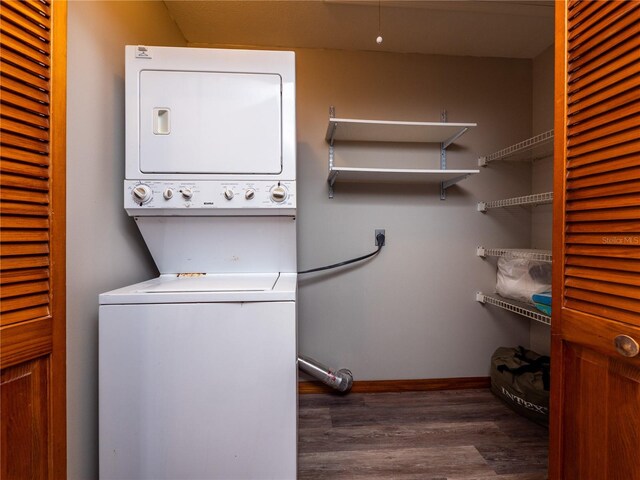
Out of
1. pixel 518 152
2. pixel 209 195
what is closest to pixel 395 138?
pixel 518 152

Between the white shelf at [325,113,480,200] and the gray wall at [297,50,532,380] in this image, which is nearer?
the white shelf at [325,113,480,200]

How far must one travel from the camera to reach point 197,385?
0.91 meters

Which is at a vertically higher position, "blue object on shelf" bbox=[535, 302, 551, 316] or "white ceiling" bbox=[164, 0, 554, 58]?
"white ceiling" bbox=[164, 0, 554, 58]

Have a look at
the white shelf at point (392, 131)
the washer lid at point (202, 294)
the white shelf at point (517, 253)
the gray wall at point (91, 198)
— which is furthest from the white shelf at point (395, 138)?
the gray wall at point (91, 198)

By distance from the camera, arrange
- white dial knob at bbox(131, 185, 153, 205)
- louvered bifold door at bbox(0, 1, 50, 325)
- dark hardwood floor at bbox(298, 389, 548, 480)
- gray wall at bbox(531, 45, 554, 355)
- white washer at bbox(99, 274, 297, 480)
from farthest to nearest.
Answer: gray wall at bbox(531, 45, 554, 355)
dark hardwood floor at bbox(298, 389, 548, 480)
white dial knob at bbox(131, 185, 153, 205)
white washer at bbox(99, 274, 297, 480)
louvered bifold door at bbox(0, 1, 50, 325)

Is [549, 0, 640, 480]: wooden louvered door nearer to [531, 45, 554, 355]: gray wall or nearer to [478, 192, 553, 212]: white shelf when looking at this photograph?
[478, 192, 553, 212]: white shelf

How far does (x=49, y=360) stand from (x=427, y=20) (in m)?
2.42

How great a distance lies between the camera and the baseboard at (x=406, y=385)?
76.1 inches

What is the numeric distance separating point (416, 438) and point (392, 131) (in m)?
1.89

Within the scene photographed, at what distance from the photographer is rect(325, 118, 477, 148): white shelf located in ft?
5.47

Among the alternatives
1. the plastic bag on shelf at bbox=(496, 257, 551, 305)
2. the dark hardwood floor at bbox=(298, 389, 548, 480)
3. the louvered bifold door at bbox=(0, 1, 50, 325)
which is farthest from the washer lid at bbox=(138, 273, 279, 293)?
the plastic bag on shelf at bbox=(496, 257, 551, 305)

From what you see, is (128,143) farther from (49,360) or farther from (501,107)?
(501,107)

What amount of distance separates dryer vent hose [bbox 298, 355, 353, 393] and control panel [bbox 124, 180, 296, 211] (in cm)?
117

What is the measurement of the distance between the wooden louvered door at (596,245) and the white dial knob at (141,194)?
1.50 m
